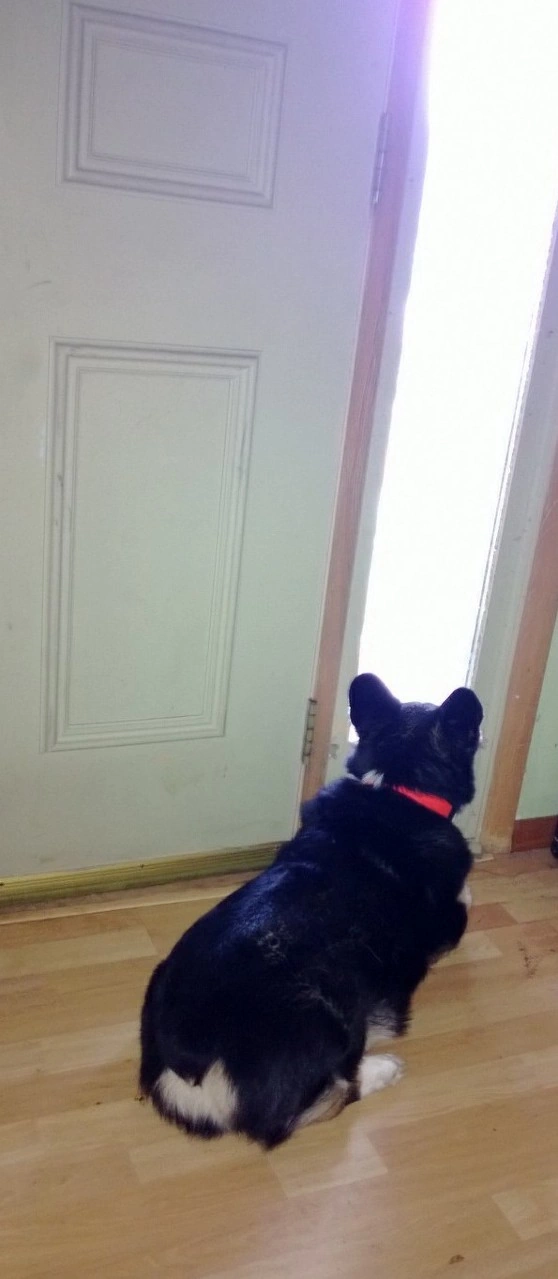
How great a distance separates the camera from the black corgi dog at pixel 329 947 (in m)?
1.57

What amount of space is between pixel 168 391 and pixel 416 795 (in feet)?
2.80

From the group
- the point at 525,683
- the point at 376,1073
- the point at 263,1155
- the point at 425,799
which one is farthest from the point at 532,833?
the point at 263,1155

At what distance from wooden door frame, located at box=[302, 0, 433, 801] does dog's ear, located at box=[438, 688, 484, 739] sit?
37 cm

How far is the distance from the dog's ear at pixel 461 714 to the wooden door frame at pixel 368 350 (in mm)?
370

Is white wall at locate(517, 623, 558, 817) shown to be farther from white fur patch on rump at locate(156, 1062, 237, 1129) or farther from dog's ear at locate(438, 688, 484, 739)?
white fur patch on rump at locate(156, 1062, 237, 1129)

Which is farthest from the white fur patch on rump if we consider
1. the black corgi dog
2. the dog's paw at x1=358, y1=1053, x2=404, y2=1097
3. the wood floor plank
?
the wood floor plank

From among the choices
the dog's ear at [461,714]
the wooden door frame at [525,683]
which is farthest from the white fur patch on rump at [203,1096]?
the wooden door frame at [525,683]

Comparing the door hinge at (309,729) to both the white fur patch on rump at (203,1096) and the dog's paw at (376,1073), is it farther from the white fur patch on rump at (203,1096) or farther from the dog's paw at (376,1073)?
the white fur patch on rump at (203,1096)

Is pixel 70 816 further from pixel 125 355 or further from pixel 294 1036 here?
pixel 125 355

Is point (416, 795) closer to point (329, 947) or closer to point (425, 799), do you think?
point (425, 799)

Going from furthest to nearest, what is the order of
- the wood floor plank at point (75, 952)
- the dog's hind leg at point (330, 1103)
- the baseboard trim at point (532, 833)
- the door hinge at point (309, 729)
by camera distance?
the baseboard trim at point (532, 833) < the door hinge at point (309, 729) < the wood floor plank at point (75, 952) < the dog's hind leg at point (330, 1103)

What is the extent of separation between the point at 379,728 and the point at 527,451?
0.68m

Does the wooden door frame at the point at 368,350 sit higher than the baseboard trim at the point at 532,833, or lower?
higher

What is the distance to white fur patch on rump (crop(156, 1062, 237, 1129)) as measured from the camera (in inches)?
61.7
